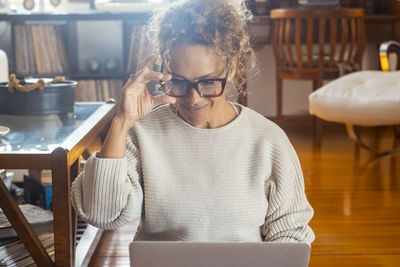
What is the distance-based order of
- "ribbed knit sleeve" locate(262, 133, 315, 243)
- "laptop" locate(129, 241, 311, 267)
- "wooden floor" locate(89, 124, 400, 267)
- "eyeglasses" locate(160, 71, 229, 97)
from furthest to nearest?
1. "wooden floor" locate(89, 124, 400, 267)
2. "ribbed knit sleeve" locate(262, 133, 315, 243)
3. "eyeglasses" locate(160, 71, 229, 97)
4. "laptop" locate(129, 241, 311, 267)

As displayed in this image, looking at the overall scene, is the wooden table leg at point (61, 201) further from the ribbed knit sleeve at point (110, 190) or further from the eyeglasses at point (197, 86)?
the eyeglasses at point (197, 86)

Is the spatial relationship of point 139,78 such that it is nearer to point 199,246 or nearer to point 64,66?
point 199,246

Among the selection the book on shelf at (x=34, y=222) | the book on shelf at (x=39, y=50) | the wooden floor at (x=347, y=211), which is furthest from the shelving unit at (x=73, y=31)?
the book on shelf at (x=34, y=222)

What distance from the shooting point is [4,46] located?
368 cm

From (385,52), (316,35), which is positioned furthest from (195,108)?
(316,35)

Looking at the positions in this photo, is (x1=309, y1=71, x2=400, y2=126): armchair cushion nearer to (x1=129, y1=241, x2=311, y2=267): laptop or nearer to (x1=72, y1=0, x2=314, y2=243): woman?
(x1=72, y1=0, x2=314, y2=243): woman

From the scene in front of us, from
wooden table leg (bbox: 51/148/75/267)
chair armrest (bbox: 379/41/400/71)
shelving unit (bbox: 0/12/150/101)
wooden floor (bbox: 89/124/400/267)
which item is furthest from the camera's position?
shelving unit (bbox: 0/12/150/101)

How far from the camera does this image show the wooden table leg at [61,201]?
139 centimetres

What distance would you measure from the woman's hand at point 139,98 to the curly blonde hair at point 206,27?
7 cm

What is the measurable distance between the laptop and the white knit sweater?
23 centimetres

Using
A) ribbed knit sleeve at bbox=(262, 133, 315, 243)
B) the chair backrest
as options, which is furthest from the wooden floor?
ribbed knit sleeve at bbox=(262, 133, 315, 243)

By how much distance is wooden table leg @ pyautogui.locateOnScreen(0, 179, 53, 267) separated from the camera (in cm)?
142

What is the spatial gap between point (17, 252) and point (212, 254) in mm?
920

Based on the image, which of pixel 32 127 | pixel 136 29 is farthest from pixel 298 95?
pixel 32 127
